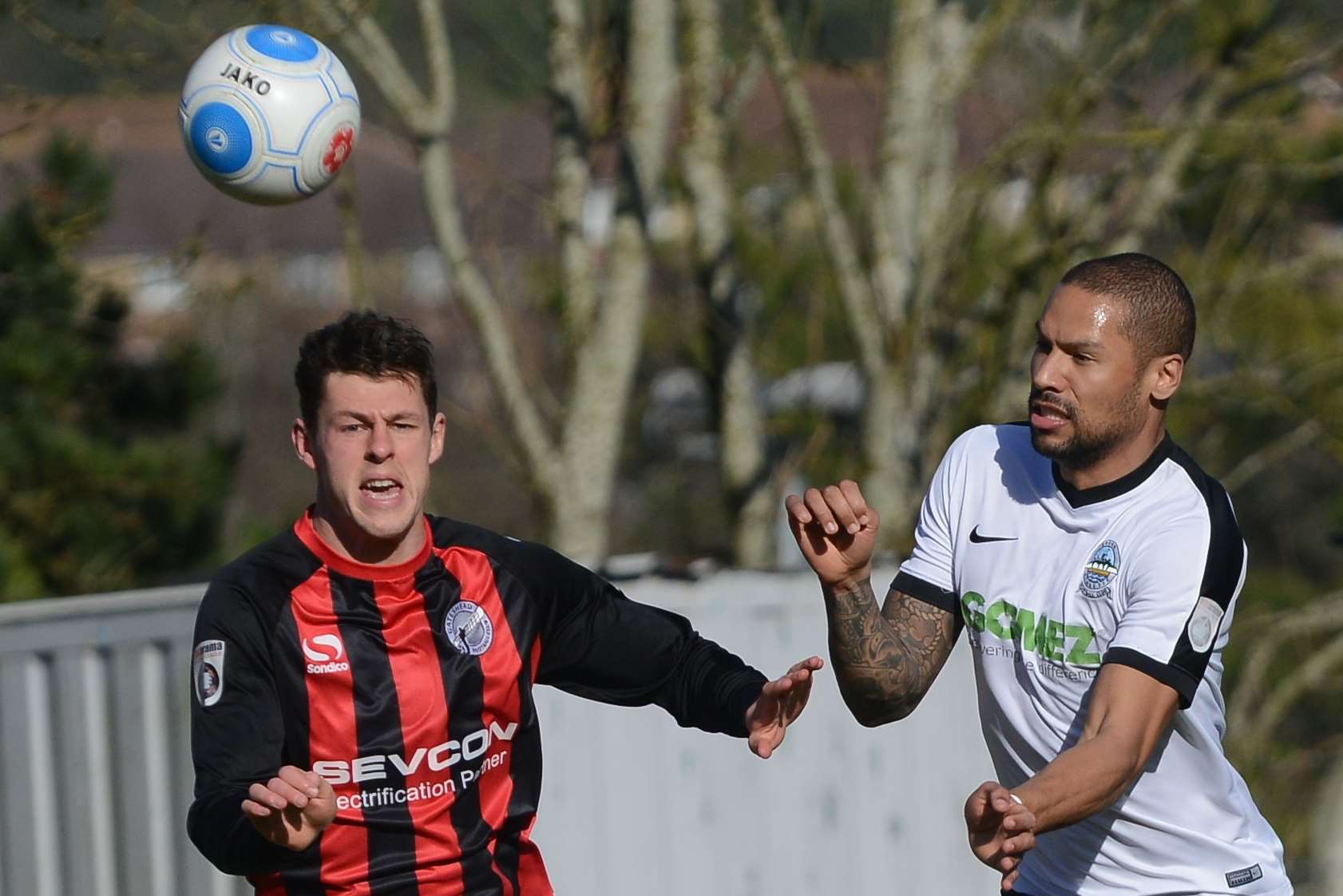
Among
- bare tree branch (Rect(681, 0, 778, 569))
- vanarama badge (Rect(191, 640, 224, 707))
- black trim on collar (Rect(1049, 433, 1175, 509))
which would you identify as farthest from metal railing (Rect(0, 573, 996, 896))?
black trim on collar (Rect(1049, 433, 1175, 509))

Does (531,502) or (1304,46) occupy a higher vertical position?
(1304,46)

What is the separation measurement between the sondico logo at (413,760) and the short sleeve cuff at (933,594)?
935 millimetres

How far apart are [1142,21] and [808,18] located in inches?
87.1

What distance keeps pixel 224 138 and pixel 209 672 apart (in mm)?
1921

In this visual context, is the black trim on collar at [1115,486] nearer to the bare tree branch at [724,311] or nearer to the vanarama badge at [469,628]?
the vanarama badge at [469,628]

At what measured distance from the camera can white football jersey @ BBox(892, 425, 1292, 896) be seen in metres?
3.37

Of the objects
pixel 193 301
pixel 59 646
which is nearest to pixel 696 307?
pixel 193 301

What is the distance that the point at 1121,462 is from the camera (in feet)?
11.5

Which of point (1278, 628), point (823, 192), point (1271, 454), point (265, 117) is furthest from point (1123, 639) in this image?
point (1271, 454)

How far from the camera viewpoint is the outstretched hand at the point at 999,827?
2771 millimetres

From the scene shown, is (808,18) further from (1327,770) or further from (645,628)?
(1327,770)

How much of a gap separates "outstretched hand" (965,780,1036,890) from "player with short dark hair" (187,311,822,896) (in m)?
0.60

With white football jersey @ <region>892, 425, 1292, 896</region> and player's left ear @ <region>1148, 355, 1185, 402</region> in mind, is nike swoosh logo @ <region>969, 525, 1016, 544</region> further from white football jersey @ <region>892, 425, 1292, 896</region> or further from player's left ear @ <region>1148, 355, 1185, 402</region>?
player's left ear @ <region>1148, 355, 1185, 402</region>

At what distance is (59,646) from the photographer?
17.7 ft
